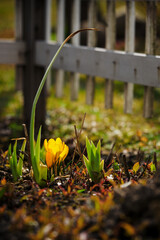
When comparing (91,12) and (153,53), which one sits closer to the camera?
(153,53)

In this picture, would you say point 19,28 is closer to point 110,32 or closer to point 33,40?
point 33,40

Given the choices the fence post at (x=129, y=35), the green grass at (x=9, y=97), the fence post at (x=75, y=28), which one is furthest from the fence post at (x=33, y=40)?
the fence post at (x=129, y=35)

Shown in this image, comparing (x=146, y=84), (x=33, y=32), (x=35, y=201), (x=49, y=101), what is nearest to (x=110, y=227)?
(x=35, y=201)

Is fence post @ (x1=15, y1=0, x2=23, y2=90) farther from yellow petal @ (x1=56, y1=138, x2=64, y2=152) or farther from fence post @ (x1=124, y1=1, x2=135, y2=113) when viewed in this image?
yellow petal @ (x1=56, y1=138, x2=64, y2=152)

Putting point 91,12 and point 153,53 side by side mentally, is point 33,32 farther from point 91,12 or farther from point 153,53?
point 153,53

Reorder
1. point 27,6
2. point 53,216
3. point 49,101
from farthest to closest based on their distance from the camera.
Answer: point 49,101 < point 27,6 < point 53,216

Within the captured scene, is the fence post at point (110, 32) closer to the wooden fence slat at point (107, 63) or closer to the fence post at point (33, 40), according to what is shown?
the wooden fence slat at point (107, 63)

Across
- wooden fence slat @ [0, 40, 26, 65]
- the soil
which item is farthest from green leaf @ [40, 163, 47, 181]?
wooden fence slat @ [0, 40, 26, 65]
